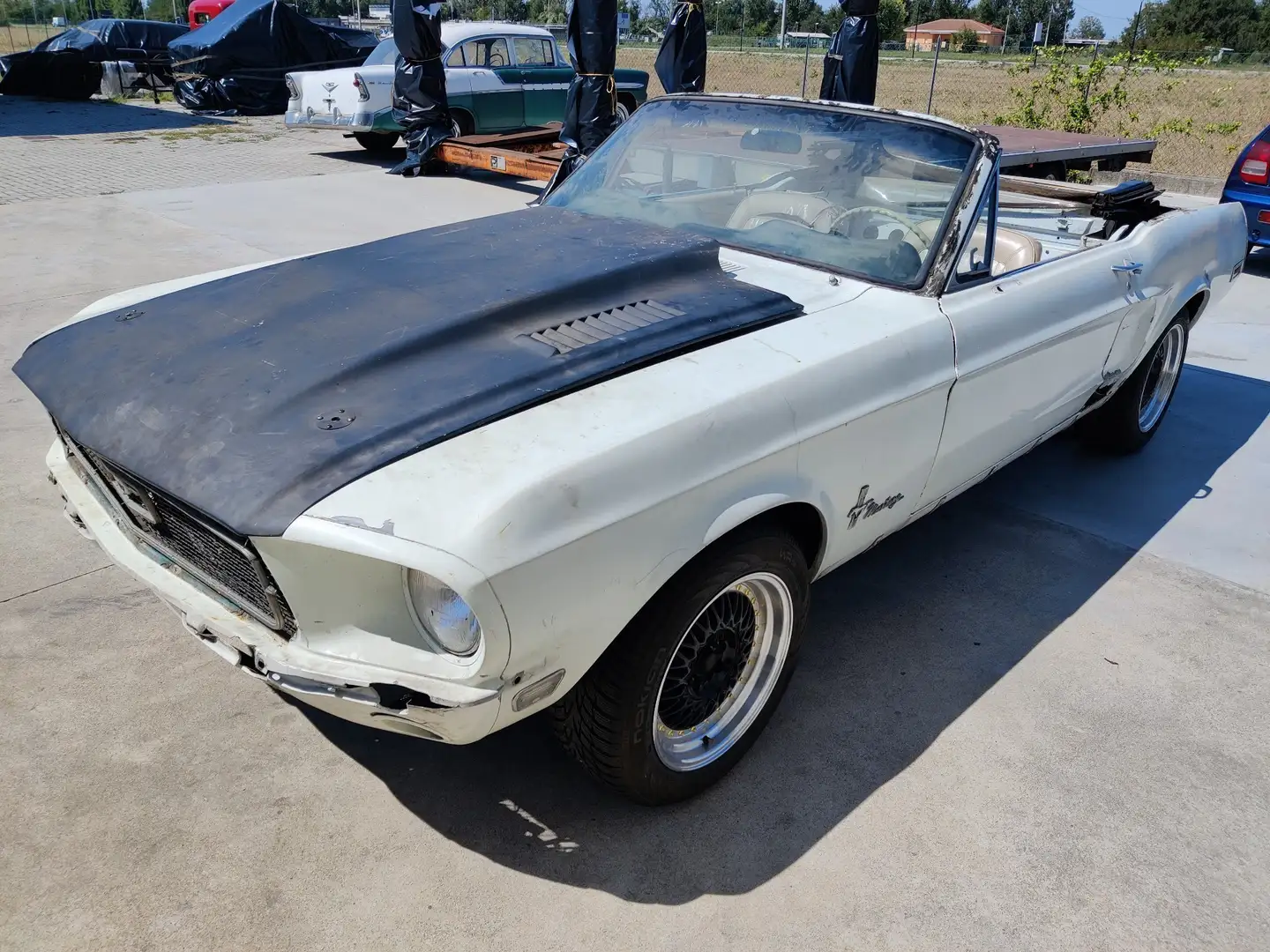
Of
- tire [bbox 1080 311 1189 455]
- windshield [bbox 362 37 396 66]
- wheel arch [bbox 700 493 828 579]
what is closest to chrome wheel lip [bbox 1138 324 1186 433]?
tire [bbox 1080 311 1189 455]

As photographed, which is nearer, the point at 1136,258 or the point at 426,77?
the point at 1136,258

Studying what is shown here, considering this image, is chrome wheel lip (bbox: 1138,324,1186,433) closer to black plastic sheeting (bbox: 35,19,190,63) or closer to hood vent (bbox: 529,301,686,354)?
hood vent (bbox: 529,301,686,354)

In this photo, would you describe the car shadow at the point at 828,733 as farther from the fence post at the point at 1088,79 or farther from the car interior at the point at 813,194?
the fence post at the point at 1088,79

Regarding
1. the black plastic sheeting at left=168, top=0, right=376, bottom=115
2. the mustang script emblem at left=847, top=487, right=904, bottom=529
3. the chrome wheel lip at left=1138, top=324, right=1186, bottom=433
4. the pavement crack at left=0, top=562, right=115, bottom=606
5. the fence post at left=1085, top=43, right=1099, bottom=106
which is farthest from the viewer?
the black plastic sheeting at left=168, top=0, right=376, bottom=115

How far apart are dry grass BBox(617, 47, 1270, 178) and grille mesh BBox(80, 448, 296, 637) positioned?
11.3 m

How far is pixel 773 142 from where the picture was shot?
3.47 m

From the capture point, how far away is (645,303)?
269 cm

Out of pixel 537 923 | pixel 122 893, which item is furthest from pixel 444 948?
pixel 122 893

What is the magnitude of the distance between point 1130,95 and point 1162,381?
2082 cm

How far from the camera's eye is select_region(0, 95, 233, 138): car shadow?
14.9 m

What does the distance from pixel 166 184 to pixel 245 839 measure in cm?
1017

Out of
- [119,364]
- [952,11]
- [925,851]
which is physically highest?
[952,11]

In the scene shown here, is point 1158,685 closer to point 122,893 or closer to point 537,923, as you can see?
point 537,923

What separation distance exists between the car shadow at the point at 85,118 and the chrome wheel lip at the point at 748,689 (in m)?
15.5
